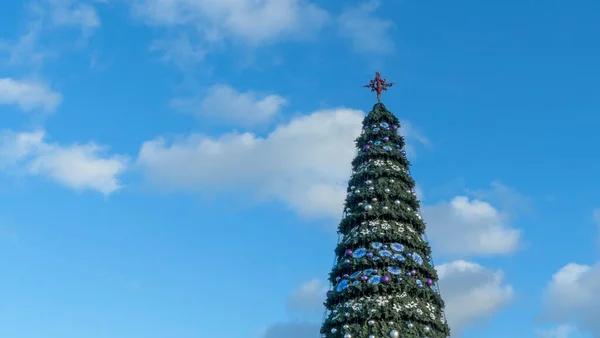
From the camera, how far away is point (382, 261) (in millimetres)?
35312

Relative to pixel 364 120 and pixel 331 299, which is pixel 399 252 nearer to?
pixel 331 299

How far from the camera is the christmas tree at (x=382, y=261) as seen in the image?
110 feet

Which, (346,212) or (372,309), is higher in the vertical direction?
(346,212)

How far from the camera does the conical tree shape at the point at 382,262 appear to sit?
3350 centimetres

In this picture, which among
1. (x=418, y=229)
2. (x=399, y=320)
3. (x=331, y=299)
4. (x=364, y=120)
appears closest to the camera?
(x=399, y=320)

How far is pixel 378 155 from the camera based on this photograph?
134 feet

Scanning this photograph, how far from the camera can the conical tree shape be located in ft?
110

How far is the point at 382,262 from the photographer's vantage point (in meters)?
35.3

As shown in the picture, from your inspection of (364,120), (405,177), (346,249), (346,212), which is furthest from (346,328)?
(364,120)

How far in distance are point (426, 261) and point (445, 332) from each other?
13.5 ft

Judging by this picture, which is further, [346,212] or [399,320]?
[346,212]

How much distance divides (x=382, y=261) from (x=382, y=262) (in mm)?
55

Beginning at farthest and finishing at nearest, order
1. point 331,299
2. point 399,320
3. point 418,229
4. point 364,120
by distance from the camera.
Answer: point 364,120 → point 418,229 → point 331,299 → point 399,320

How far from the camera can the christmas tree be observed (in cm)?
3350
